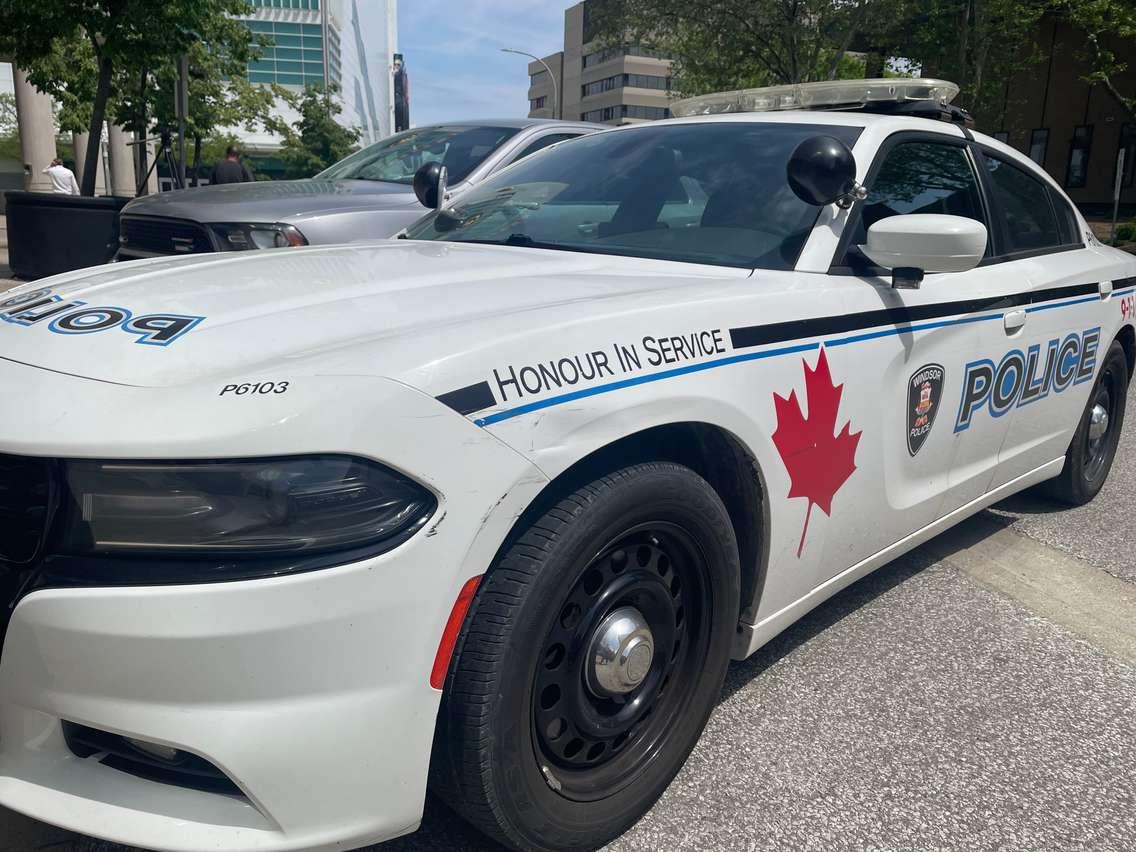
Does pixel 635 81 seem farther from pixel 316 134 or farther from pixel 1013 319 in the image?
pixel 1013 319

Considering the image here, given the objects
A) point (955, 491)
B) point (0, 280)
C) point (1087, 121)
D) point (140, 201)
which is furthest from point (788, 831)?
point (1087, 121)

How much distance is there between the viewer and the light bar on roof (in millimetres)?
3428

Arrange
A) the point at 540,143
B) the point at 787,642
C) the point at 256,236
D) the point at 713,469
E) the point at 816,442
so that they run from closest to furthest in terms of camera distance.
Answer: the point at 713,469 → the point at 816,442 → the point at 787,642 → the point at 256,236 → the point at 540,143

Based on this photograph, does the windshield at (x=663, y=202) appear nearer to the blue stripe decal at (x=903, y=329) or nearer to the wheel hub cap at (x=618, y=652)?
the blue stripe decal at (x=903, y=329)

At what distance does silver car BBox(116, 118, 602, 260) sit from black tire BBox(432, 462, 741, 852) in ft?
11.8

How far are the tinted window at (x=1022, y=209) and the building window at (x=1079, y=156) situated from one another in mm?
35055

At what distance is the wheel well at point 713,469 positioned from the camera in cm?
182

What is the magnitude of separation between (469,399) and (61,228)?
957 centimetres

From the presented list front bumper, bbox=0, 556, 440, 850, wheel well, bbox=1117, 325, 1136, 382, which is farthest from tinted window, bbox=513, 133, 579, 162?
front bumper, bbox=0, 556, 440, 850

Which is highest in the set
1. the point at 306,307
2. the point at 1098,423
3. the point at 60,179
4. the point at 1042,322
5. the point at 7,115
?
the point at 7,115

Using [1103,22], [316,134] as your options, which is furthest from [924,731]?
[316,134]

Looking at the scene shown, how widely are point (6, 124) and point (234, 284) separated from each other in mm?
55156

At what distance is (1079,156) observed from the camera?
34344mm

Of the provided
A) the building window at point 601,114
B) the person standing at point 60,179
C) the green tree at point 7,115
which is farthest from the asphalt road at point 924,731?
the building window at point 601,114
